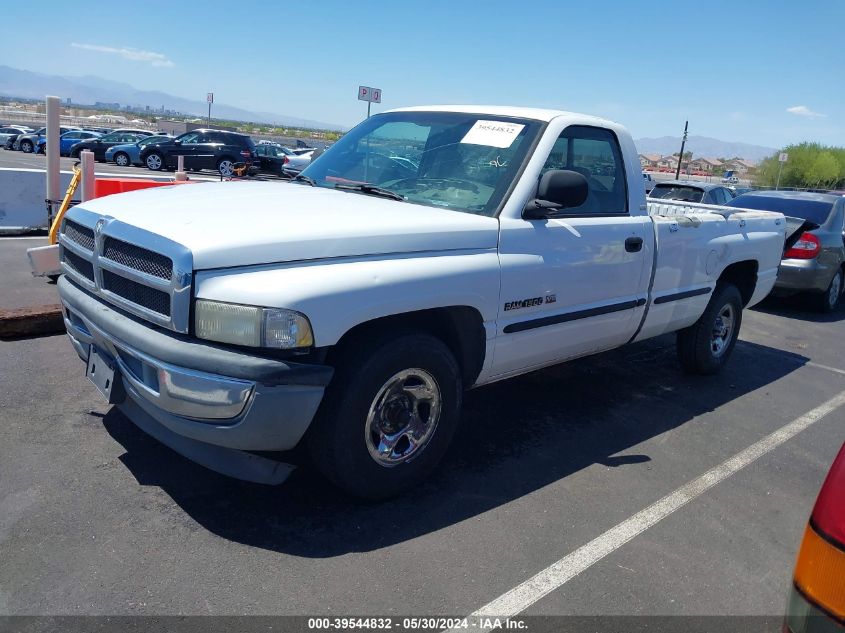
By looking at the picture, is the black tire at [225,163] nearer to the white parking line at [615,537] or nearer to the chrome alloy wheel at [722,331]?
the chrome alloy wheel at [722,331]

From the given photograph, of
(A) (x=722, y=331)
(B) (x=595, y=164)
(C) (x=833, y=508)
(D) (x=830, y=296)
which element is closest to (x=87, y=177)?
(B) (x=595, y=164)

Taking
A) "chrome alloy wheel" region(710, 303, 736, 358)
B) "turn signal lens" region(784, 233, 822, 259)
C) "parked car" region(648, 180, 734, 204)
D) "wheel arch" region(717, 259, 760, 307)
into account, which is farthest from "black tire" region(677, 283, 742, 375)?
"parked car" region(648, 180, 734, 204)

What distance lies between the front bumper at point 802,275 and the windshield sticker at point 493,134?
6.81m

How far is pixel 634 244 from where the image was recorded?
4.73 metres

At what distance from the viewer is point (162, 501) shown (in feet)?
11.4

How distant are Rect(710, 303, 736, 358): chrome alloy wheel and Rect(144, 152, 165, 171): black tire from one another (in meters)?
24.3

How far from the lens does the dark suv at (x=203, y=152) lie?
26.0m

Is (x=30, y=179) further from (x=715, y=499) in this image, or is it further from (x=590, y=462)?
(x=715, y=499)

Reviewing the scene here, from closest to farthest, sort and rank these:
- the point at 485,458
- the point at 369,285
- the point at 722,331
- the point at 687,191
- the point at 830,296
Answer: the point at 369,285, the point at 485,458, the point at 722,331, the point at 830,296, the point at 687,191

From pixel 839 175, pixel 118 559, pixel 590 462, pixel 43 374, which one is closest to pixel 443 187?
pixel 590 462

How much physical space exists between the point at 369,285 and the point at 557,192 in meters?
1.31

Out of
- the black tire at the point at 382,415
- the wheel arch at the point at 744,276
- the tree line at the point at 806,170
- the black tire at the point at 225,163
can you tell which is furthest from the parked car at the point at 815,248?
the tree line at the point at 806,170

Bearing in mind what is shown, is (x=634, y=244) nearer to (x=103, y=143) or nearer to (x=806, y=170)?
(x=103, y=143)

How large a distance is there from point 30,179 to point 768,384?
10355mm
